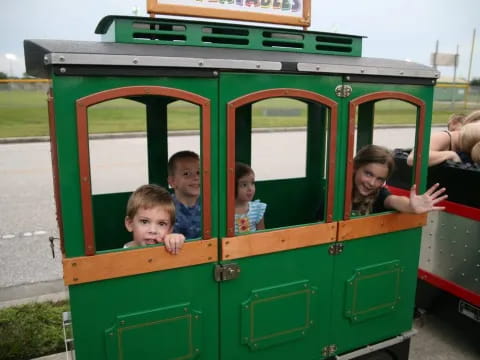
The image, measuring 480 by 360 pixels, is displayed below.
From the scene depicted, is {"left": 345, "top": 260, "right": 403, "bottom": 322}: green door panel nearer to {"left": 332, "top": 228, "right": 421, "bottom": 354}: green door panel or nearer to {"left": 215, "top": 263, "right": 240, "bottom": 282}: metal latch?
{"left": 332, "top": 228, "right": 421, "bottom": 354}: green door panel

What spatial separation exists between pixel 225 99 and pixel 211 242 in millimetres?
710

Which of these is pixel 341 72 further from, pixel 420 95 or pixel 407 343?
pixel 407 343

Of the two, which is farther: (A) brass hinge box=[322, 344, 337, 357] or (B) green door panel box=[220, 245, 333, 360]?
(A) brass hinge box=[322, 344, 337, 357]

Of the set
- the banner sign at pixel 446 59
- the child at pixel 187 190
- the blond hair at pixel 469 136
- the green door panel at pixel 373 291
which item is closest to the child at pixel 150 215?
the child at pixel 187 190

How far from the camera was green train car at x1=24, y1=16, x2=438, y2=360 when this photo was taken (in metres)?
1.98

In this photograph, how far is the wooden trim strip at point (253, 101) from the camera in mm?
2232

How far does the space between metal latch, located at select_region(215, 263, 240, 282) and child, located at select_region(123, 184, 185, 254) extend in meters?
0.31

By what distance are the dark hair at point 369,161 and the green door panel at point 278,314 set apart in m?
0.65

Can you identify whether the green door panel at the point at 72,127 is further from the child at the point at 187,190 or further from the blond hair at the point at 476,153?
the blond hair at the point at 476,153

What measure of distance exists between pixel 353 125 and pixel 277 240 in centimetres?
78

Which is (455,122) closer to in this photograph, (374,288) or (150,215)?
(374,288)

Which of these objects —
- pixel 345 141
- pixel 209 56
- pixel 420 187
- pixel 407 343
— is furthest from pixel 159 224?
pixel 407 343

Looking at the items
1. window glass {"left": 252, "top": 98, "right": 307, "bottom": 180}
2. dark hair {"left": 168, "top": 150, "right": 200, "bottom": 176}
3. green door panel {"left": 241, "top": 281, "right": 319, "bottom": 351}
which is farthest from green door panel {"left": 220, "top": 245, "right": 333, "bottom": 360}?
window glass {"left": 252, "top": 98, "right": 307, "bottom": 180}

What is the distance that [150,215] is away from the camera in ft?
7.62
